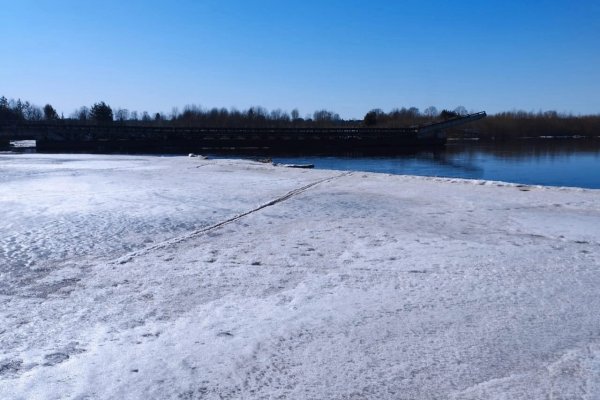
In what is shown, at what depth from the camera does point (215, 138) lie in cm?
4697

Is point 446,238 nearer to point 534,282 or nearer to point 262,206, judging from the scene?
point 534,282

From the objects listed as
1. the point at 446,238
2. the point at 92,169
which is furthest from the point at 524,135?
the point at 446,238

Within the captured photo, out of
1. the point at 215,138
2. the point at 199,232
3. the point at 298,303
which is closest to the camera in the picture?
the point at 298,303

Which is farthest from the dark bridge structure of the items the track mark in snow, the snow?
the snow

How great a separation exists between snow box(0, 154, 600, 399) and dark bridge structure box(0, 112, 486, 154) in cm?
3463

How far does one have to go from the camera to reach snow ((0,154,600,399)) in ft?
8.18

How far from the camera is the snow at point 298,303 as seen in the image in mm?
2494

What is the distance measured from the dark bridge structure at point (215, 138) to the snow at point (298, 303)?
3463 cm

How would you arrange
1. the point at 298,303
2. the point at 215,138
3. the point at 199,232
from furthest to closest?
1. the point at 215,138
2. the point at 199,232
3. the point at 298,303

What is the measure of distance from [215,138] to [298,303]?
4458cm

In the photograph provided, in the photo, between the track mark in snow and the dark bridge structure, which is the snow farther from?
the dark bridge structure

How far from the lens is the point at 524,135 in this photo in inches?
2662

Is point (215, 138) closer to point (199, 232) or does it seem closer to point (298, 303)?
point (199, 232)

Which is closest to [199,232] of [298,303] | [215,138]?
[298,303]
